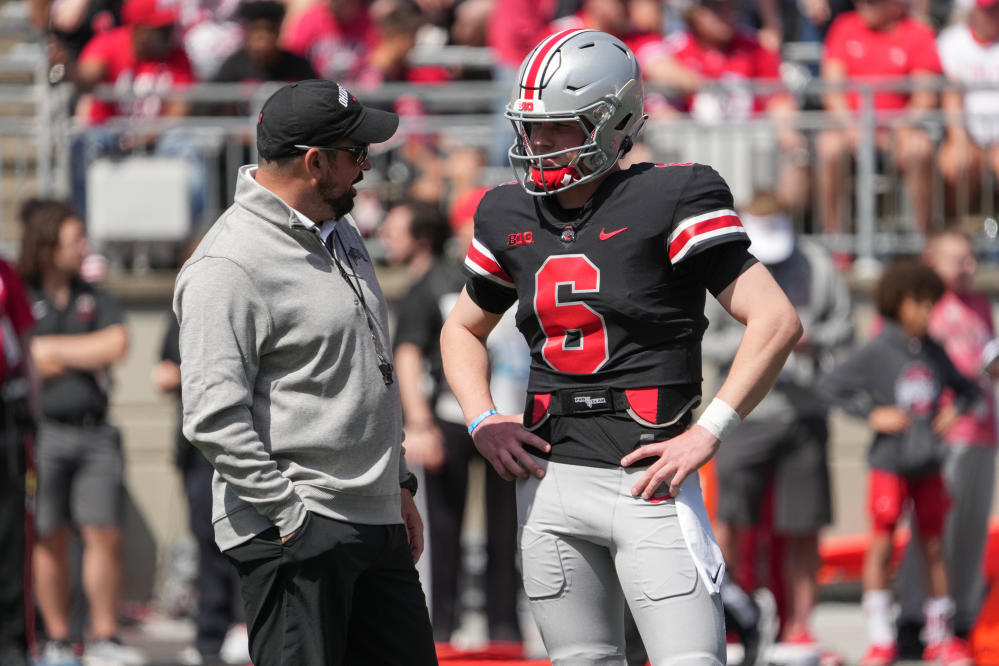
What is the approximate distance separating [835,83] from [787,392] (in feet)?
8.89

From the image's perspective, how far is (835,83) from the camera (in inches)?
345

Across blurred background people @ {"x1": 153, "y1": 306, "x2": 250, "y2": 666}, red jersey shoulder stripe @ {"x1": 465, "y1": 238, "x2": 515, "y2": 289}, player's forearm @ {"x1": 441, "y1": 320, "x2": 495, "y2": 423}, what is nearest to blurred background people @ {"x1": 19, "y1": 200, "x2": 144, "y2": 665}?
blurred background people @ {"x1": 153, "y1": 306, "x2": 250, "y2": 666}

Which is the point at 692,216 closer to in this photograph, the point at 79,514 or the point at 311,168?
the point at 311,168

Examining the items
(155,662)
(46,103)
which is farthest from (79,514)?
(46,103)

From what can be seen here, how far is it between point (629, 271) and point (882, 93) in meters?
6.10

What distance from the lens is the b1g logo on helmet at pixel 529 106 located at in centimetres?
347

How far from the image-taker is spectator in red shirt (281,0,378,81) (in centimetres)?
980

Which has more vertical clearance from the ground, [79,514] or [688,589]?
[688,589]

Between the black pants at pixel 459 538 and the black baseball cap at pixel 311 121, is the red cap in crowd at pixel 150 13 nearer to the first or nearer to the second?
the black pants at pixel 459 538

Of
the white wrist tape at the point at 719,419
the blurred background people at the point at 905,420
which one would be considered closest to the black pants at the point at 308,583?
the white wrist tape at the point at 719,419

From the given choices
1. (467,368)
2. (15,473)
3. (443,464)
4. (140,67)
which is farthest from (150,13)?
(467,368)

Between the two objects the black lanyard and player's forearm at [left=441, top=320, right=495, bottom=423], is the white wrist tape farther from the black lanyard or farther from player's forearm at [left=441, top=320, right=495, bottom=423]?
the black lanyard

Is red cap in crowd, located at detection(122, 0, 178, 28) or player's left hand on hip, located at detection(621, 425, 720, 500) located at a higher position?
red cap in crowd, located at detection(122, 0, 178, 28)

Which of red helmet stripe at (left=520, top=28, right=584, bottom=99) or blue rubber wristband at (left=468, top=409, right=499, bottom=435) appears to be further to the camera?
blue rubber wristband at (left=468, top=409, right=499, bottom=435)
